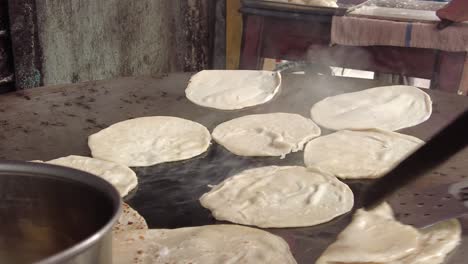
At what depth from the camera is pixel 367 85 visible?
2857mm

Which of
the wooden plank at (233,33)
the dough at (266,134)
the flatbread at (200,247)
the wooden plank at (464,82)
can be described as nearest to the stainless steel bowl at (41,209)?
the flatbread at (200,247)

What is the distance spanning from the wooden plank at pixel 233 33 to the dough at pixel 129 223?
121 inches

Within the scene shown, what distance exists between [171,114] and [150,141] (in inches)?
10.8

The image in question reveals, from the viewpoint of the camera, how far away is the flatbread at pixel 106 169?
196 centimetres

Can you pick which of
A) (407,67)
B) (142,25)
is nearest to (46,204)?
A: (407,67)

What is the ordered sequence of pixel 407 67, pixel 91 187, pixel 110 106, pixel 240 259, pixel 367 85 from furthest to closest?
pixel 407 67 → pixel 367 85 → pixel 110 106 → pixel 240 259 → pixel 91 187

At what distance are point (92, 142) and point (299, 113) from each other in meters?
0.91

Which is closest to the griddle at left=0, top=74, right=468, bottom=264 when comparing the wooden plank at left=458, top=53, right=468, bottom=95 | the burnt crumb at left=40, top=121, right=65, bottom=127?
the burnt crumb at left=40, top=121, right=65, bottom=127

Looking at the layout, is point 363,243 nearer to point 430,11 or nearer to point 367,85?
point 367,85

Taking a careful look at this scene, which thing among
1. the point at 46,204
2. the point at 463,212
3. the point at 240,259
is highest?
the point at 46,204

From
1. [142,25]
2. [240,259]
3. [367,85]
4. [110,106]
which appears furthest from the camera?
[142,25]

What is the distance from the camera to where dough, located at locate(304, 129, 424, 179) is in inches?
82.4

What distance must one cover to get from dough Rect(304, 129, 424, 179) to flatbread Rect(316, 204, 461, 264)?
13.0 inches

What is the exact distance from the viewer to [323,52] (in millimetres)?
3754
